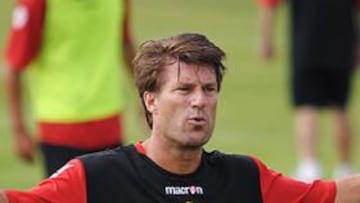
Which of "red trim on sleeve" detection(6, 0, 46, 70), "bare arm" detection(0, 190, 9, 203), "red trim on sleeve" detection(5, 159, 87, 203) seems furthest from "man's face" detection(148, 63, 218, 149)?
"red trim on sleeve" detection(6, 0, 46, 70)

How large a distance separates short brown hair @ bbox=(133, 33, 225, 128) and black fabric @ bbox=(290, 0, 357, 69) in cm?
667

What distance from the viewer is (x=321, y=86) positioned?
13.5 m

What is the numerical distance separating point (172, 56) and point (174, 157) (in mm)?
411

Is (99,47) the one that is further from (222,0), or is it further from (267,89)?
(222,0)

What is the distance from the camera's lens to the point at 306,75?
44.2 feet

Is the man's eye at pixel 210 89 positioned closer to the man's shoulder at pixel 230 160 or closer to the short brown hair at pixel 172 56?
the short brown hair at pixel 172 56

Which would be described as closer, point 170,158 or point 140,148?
point 170,158

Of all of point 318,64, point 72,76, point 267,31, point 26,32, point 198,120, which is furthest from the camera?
point 267,31

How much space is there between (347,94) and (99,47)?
435cm

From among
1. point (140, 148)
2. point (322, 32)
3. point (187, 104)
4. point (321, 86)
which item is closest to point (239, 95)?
point (322, 32)

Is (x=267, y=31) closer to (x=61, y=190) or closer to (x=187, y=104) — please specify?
(x=187, y=104)

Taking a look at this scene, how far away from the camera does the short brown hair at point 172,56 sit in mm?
6688

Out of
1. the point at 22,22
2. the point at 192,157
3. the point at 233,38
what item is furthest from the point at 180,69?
the point at 233,38

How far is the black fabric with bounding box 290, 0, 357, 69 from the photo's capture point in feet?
44.2
